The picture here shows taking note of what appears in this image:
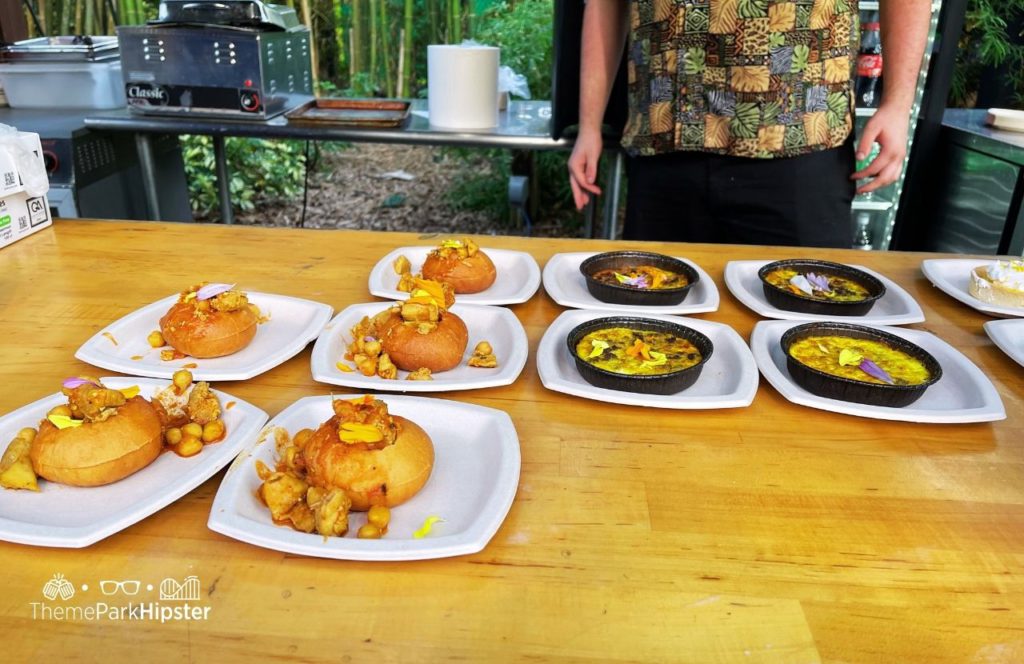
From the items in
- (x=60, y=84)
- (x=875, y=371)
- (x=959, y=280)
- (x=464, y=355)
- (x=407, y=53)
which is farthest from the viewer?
(x=407, y=53)

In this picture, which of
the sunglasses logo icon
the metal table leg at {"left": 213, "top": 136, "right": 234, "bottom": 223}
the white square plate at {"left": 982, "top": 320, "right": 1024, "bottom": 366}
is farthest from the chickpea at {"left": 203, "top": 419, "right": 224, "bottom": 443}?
the metal table leg at {"left": 213, "top": 136, "right": 234, "bottom": 223}

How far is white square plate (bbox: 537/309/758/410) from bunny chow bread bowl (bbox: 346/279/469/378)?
15cm

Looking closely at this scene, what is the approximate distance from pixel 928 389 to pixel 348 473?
2.92ft

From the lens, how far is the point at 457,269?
1.41 meters

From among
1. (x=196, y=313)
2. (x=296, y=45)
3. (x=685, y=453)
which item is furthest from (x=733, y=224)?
(x=296, y=45)

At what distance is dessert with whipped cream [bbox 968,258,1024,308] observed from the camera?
1389 mm

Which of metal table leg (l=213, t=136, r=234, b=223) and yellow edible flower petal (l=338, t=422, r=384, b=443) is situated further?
metal table leg (l=213, t=136, r=234, b=223)

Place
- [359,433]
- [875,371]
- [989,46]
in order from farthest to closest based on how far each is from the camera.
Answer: [989,46], [875,371], [359,433]

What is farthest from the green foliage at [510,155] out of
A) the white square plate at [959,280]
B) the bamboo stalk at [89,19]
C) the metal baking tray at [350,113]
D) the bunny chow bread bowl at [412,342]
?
the bunny chow bread bowl at [412,342]

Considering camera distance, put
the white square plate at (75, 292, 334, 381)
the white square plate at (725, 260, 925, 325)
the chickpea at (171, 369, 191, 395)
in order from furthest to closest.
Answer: the white square plate at (725, 260, 925, 325) → the white square plate at (75, 292, 334, 381) → the chickpea at (171, 369, 191, 395)

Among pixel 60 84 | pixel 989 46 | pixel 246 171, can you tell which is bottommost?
pixel 246 171

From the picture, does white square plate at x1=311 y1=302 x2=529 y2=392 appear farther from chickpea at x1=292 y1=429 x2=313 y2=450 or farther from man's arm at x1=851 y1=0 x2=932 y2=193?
man's arm at x1=851 y1=0 x2=932 y2=193

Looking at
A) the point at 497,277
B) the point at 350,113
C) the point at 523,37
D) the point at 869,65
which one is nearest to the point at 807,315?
the point at 497,277

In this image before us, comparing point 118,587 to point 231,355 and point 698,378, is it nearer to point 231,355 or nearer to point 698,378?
point 231,355
